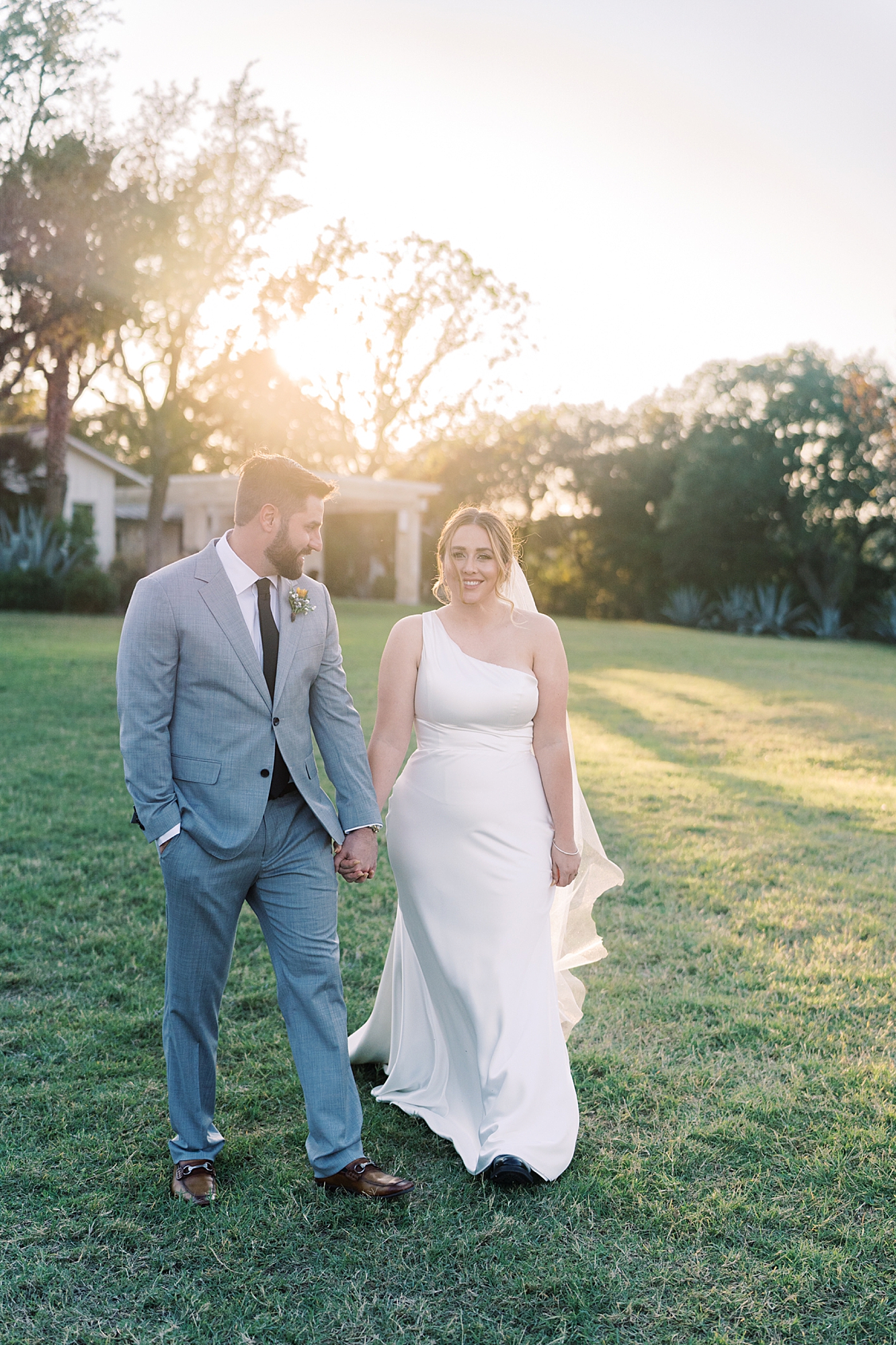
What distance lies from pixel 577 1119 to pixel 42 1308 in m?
1.67

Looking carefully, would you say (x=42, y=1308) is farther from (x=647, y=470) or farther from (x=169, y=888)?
(x=647, y=470)

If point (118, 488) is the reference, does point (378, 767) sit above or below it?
below

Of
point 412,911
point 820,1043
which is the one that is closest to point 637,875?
point 820,1043

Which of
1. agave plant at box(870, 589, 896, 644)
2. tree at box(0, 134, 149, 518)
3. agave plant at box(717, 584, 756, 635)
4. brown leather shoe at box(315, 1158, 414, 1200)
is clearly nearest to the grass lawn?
brown leather shoe at box(315, 1158, 414, 1200)

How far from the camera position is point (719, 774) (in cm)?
1026

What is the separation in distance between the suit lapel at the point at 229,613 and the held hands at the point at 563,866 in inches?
48.6

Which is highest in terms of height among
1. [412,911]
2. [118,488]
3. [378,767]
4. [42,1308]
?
[118,488]

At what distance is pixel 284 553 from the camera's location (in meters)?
3.18

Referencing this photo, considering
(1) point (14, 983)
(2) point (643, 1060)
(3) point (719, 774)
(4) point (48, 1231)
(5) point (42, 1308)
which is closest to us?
(5) point (42, 1308)

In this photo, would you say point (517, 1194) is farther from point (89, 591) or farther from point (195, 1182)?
point (89, 591)

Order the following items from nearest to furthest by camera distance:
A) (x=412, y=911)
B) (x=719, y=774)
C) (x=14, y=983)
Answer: (x=412, y=911), (x=14, y=983), (x=719, y=774)

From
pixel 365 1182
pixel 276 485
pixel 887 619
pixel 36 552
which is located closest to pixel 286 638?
pixel 276 485

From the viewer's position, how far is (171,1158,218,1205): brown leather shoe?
326 centimetres

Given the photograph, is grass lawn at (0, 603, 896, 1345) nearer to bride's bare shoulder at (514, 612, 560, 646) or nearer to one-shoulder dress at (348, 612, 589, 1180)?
one-shoulder dress at (348, 612, 589, 1180)
